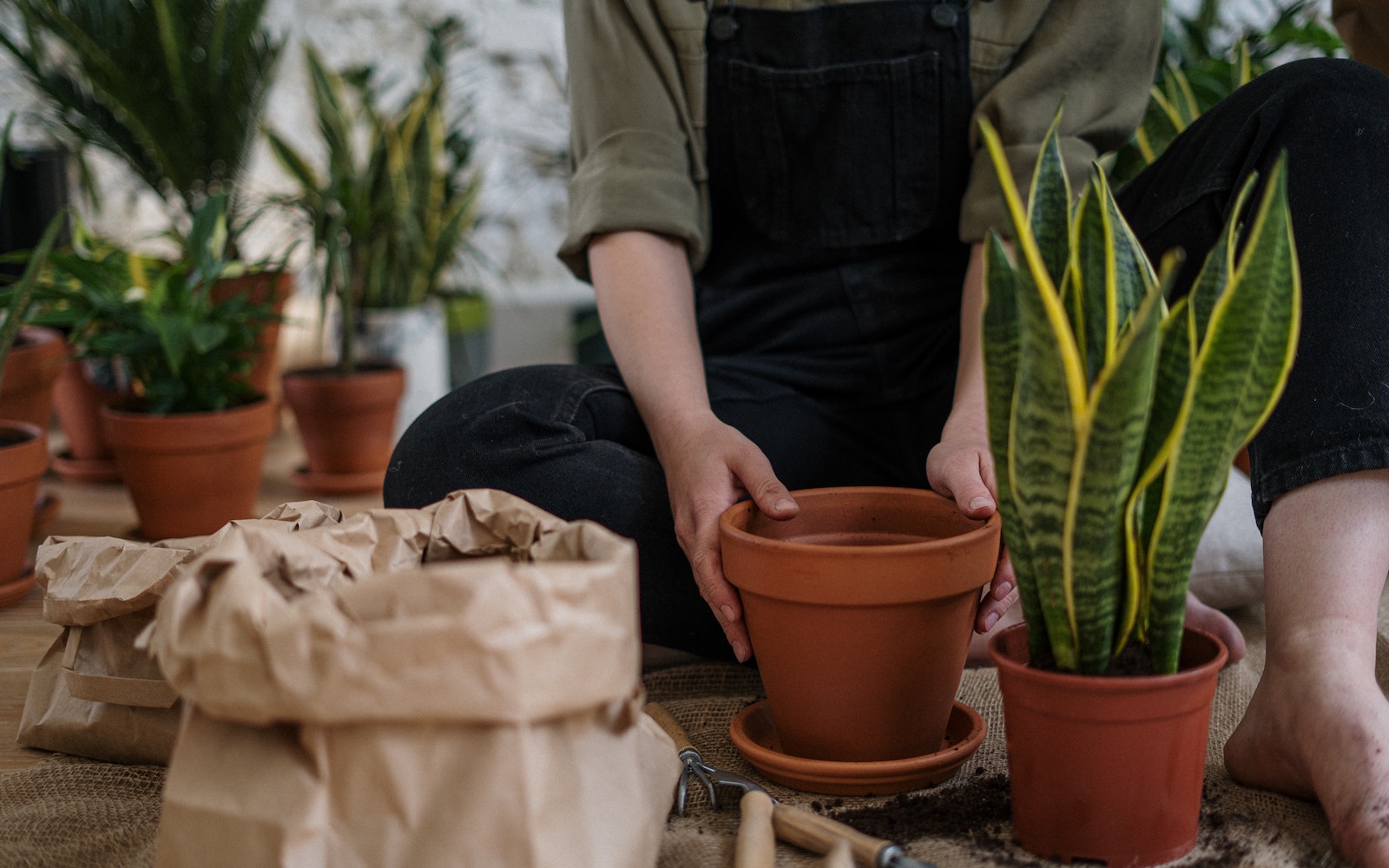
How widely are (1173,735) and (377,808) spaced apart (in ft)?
1.62

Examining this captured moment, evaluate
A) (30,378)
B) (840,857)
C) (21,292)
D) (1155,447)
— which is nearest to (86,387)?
(30,378)

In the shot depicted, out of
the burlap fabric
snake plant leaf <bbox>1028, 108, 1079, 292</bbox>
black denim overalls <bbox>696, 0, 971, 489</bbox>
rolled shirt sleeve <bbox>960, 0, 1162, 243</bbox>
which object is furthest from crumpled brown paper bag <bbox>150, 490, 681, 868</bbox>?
rolled shirt sleeve <bbox>960, 0, 1162, 243</bbox>

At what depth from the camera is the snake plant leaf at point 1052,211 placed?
31.3 inches

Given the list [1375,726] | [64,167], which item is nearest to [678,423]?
[1375,726]

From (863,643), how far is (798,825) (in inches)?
5.7

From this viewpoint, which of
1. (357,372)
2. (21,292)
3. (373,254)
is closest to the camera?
(21,292)

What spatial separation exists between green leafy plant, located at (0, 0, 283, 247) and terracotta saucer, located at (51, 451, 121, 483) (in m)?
0.62

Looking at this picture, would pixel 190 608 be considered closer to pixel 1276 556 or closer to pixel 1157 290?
pixel 1157 290

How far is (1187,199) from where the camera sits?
1.07 meters

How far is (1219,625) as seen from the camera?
1176 mm

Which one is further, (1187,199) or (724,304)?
(724,304)

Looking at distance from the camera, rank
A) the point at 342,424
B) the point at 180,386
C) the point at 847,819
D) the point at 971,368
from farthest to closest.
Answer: the point at 342,424 < the point at 180,386 < the point at 971,368 < the point at 847,819

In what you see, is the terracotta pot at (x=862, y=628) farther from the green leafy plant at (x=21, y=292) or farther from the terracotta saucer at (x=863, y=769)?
the green leafy plant at (x=21, y=292)

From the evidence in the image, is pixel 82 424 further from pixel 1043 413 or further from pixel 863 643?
pixel 1043 413
